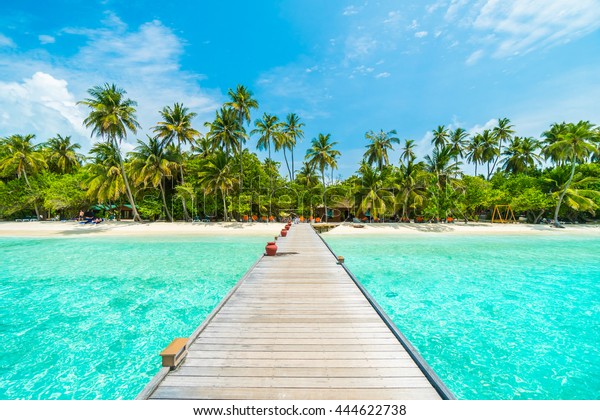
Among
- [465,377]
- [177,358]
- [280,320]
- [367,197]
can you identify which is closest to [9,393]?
[177,358]

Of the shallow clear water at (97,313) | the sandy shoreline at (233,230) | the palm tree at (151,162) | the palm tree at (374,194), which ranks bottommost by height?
the shallow clear water at (97,313)

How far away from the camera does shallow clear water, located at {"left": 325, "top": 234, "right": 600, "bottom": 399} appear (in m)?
5.33

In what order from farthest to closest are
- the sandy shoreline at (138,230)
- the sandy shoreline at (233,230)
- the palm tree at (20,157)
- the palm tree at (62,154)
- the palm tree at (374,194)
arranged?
the palm tree at (62,154) < the palm tree at (20,157) < the palm tree at (374,194) < the sandy shoreline at (233,230) < the sandy shoreline at (138,230)

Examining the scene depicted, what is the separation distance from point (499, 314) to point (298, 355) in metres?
8.05

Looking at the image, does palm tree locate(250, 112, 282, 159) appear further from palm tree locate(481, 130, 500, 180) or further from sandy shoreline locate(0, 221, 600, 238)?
Result: palm tree locate(481, 130, 500, 180)

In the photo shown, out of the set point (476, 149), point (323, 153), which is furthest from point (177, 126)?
point (476, 149)

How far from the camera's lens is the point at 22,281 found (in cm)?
1169

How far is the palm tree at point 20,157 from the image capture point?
118 ft

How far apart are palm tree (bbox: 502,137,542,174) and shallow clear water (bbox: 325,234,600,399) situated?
123 feet

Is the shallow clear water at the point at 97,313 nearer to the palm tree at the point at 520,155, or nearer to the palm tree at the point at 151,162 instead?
the palm tree at the point at 151,162

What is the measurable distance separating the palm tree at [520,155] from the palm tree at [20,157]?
270 feet

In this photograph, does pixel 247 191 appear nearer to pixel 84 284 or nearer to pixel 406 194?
pixel 406 194

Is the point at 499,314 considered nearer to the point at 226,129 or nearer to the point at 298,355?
the point at 298,355

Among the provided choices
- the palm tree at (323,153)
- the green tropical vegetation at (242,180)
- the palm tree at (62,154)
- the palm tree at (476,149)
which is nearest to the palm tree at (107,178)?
the green tropical vegetation at (242,180)
